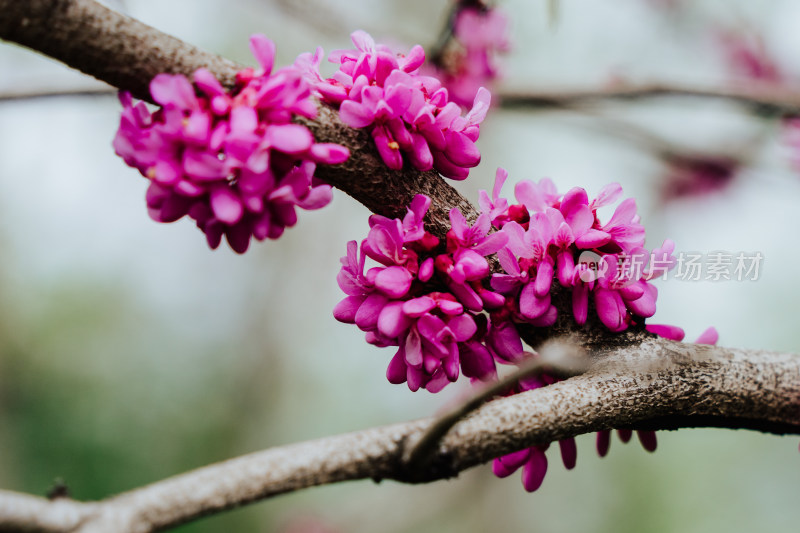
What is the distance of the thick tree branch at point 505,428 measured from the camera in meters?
0.80

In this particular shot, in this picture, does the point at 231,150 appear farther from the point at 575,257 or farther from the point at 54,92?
the point at 54,92

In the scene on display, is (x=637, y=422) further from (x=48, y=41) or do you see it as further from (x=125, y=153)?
(x=48, y=41)

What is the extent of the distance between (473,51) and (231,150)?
191 cm

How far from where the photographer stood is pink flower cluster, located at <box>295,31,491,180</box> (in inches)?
35.4

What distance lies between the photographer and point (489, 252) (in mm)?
985

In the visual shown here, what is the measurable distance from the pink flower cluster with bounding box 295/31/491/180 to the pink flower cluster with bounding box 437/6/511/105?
1495mm

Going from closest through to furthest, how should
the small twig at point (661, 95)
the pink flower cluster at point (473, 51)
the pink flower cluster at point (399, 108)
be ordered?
the pink flower cluster at point (399, 108)
the small twig at point (661, 95)
the pink flower cluster at point (473, 51)

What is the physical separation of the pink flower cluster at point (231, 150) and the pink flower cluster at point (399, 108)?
87mm

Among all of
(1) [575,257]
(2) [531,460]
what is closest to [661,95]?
(1) [575,257]

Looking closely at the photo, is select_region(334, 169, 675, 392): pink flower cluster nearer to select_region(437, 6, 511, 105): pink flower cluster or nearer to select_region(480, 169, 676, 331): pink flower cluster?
select_region(480, 169, 676, 331): pink flower cluster

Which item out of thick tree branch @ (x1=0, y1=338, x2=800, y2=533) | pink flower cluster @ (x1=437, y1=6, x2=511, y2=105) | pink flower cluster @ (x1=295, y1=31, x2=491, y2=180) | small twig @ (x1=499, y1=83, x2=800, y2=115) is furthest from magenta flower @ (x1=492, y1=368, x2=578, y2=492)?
small twig @ (x1=499, y1=83, x2=800, y2=115)

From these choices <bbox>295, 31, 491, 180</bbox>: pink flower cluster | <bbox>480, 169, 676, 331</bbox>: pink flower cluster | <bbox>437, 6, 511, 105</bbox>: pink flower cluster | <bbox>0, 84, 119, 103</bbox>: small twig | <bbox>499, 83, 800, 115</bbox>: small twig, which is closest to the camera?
<bbox>295, 31, 491, 180</bbox>: pink flower cluster

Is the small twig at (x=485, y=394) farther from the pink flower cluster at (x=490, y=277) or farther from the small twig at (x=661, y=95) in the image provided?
the small twig at (x=661, y=95)

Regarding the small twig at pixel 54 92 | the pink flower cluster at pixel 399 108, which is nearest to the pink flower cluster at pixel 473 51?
the small twig at pixel 54 92
